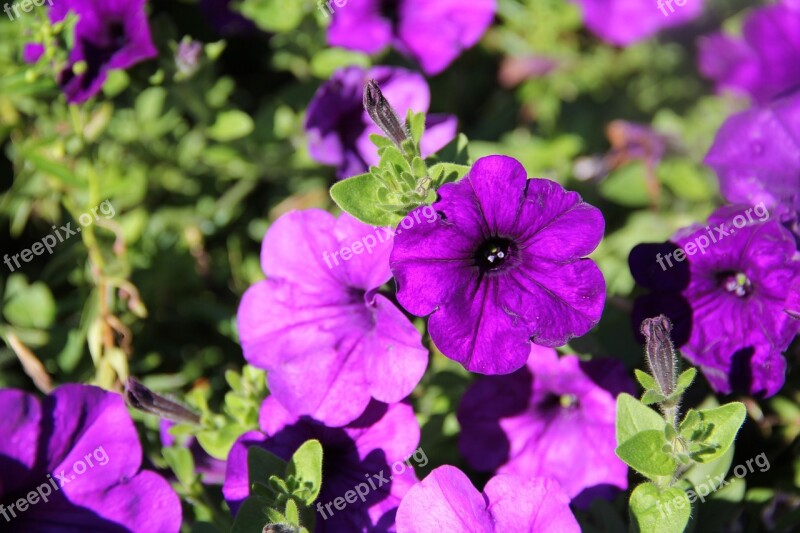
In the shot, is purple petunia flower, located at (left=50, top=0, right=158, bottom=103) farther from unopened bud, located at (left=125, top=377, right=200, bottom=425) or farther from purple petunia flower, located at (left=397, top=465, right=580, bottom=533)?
purple petunia flower, located at (left=397, top=465, right=580, bottom=533)

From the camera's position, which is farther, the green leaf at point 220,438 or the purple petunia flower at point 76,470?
the green leaf at point 220,438

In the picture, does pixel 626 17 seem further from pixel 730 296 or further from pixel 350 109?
pixel 730 296

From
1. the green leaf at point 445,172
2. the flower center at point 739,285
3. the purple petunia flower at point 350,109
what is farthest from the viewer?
the purple petunia flower at point 350,109

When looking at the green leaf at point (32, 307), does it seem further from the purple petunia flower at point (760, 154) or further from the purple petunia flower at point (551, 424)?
the purple petunia flower at point (760, 154)

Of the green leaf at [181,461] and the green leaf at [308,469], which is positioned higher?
the green leaf at [308,469]

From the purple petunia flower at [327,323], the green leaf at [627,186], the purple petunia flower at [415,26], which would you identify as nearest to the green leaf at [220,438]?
the purple petunia flower at [327,323]

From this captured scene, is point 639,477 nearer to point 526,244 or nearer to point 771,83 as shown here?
point 526,244

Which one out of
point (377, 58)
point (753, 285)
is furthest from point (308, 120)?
point (753, 285)
